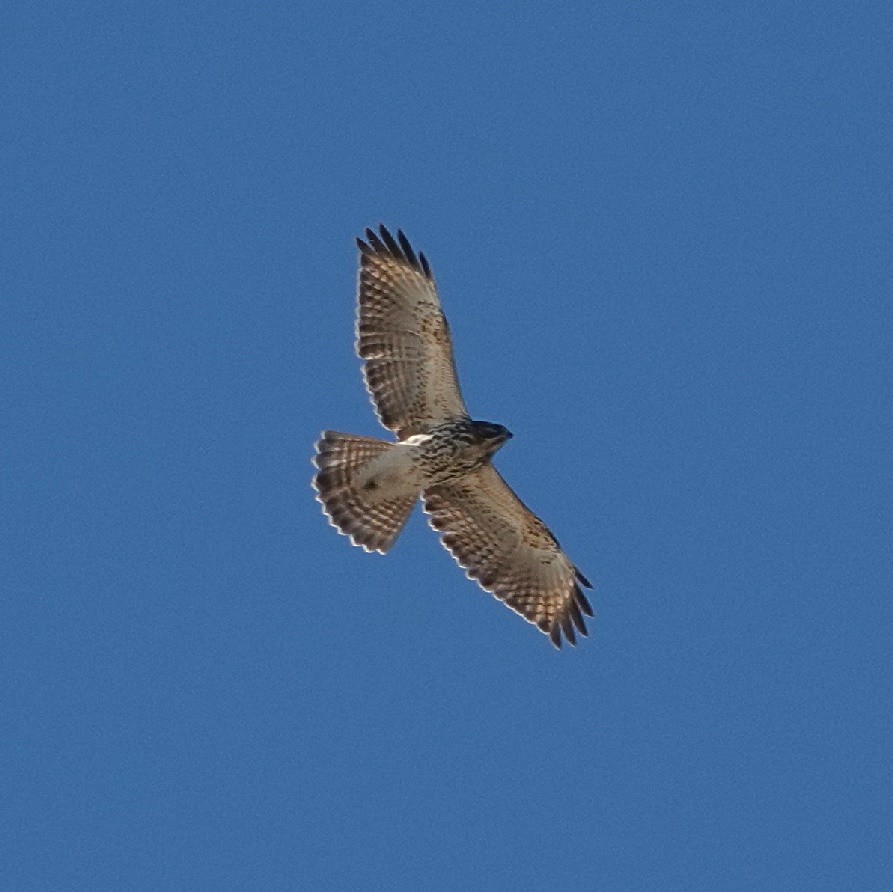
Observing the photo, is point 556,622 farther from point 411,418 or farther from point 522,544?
point 411,418

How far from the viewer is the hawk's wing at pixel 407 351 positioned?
63.8 feet

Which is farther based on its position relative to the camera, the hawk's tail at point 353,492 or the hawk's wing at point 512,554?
the hawk's wing at point 512,554

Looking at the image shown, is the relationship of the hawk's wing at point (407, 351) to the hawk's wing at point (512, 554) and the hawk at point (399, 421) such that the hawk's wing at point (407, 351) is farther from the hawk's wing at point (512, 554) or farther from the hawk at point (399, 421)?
the hawk's wing at point (512, 554)

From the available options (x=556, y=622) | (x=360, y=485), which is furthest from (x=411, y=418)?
(x=556, y=622)

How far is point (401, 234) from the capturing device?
1977cm

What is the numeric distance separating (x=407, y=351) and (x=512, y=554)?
2.08 meters

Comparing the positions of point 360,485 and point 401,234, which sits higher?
point 401,234

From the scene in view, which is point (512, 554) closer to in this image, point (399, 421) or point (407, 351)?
point (399, 421)

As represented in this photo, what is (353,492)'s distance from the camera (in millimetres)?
19516

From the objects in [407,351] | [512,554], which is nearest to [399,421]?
[407,351]

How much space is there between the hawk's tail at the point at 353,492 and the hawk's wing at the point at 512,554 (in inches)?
23.7

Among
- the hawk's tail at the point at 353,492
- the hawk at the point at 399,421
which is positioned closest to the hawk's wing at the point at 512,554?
the hawk at the point at 399,421

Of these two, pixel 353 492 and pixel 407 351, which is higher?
pixel 407 351

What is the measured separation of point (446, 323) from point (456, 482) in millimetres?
1344
